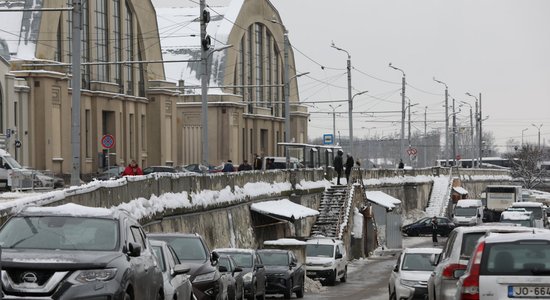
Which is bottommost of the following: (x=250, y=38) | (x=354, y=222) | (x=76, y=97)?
(x=354, y=222)

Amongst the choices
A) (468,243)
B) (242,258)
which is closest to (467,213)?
(242,258)

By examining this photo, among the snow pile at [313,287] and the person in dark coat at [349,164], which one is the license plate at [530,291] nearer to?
the snow pile at [313,287]

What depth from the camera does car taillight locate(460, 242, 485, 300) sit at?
1445 centimetres

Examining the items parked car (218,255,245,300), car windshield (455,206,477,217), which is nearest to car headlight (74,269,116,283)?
parked car (218,255,245,300)

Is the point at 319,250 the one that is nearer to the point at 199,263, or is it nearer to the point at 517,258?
the point at 199,263

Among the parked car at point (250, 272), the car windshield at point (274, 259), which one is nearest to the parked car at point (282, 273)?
the car windshield at point (274, 259)

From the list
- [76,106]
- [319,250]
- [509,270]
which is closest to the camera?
[509,270]

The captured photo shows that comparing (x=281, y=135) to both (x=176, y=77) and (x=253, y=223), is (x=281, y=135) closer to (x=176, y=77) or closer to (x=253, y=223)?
(x=176, y=77)

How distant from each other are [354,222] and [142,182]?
104 ft

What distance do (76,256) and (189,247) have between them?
9.09m

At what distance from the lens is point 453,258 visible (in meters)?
17.9

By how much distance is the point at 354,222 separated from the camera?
6309cm

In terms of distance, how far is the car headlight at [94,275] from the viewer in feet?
43.8

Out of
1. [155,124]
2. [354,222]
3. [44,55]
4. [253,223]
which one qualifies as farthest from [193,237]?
[155,124]
